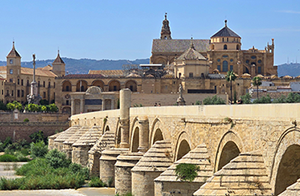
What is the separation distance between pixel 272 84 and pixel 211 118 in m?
69.4

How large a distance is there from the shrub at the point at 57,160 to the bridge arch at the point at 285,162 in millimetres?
26097

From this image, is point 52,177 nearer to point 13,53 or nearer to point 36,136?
point 36,136

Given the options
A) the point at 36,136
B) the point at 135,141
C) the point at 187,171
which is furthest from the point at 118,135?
the point at 36,136

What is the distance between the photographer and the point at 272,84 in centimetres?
8606

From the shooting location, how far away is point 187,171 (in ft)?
61.3

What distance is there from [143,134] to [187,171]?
29.8 feet

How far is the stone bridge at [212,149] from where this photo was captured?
13.7 meters

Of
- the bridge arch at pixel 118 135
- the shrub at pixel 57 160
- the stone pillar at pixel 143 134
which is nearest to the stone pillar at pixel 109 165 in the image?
the bridge arch at pixel 118 135

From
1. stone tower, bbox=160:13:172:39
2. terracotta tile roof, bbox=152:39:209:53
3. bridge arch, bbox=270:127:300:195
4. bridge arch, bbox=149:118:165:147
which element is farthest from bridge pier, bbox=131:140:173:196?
stone tower, bbox=160:13:172:39

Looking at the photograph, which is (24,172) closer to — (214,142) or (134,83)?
(214,142)

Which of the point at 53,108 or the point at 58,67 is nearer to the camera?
the point at 53,108

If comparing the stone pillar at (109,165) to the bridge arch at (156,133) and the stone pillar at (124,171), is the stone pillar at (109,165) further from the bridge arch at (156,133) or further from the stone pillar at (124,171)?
the bridge arch at (156,133)

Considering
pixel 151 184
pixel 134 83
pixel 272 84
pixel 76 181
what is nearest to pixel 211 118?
pixel 151 184

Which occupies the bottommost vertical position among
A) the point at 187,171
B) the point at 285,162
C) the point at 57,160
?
the point at 57,160
